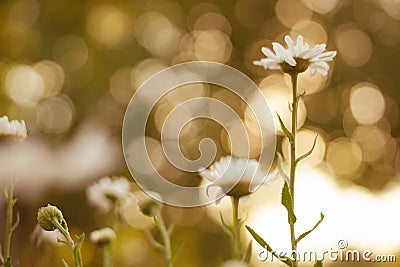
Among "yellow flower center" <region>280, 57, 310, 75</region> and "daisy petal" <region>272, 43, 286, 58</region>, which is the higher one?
"daisy petal" <region>272, 43, 286, 58</region>

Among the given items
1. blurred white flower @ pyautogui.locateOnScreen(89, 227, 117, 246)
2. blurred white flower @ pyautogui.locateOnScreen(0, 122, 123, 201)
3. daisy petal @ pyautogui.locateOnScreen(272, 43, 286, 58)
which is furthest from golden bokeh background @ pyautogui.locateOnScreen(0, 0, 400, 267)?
daisy petal @ pyautogui.locateOnScreen(272, 43, 286, 58)

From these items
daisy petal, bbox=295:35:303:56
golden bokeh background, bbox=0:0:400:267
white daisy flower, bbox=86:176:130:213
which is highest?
daisy petal, bbox=295:35:303:56

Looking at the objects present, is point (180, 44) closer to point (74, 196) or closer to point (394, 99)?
point (394, 99)

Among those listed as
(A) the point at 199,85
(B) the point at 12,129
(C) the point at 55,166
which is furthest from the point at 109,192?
(A) the point at 199,85

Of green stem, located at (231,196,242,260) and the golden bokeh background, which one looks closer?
Answer: green stem, located at (231,196,242,260)

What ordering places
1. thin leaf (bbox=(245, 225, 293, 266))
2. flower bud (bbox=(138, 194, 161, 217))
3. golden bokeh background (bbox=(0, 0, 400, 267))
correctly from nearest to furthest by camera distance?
thin leaf (bbox=(245, 225, 293, 266))
flower bud (bbox=(138, 194, 161, 217))
golden bokeh background (bbox=(0, 0, 400, 267))

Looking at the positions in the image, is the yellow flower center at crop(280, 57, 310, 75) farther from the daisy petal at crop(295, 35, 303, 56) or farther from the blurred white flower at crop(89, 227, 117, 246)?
the blurred white flower at crop(89, 227, 117, 246)

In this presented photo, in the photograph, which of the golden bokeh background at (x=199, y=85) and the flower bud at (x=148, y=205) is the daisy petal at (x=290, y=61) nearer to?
the flower bud at (x=148, y=205)

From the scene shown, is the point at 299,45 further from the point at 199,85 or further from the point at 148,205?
the point at 199,85
